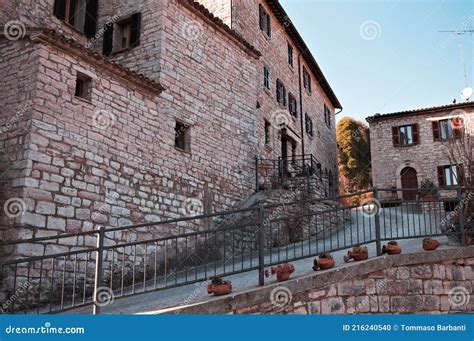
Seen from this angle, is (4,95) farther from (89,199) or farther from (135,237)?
(135,237)

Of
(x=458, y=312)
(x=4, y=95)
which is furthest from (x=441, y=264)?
(x=4, y=95)

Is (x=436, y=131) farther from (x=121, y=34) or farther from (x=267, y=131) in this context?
(x=121, y=34)

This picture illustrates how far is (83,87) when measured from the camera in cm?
927

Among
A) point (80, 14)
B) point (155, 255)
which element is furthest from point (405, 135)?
point (155, 255)

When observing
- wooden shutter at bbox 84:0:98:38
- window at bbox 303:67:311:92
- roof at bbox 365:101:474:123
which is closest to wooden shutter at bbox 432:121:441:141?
roof at bbox 365:101:474:123

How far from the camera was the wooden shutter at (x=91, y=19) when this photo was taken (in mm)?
12658

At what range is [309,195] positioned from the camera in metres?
14.0

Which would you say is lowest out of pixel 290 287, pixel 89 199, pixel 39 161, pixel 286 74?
pixel 290 287

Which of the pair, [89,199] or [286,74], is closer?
[89,199]

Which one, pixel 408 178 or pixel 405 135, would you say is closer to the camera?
pixel 408 178

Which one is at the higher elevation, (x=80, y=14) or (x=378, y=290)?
(x=80, y=14)

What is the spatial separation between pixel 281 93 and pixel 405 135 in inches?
369

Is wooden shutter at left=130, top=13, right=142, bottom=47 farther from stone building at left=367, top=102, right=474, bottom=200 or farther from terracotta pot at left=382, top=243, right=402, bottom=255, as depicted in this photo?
stone building at left=367, top=102, right=474, bottom=200

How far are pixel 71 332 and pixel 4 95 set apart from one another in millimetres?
5736
